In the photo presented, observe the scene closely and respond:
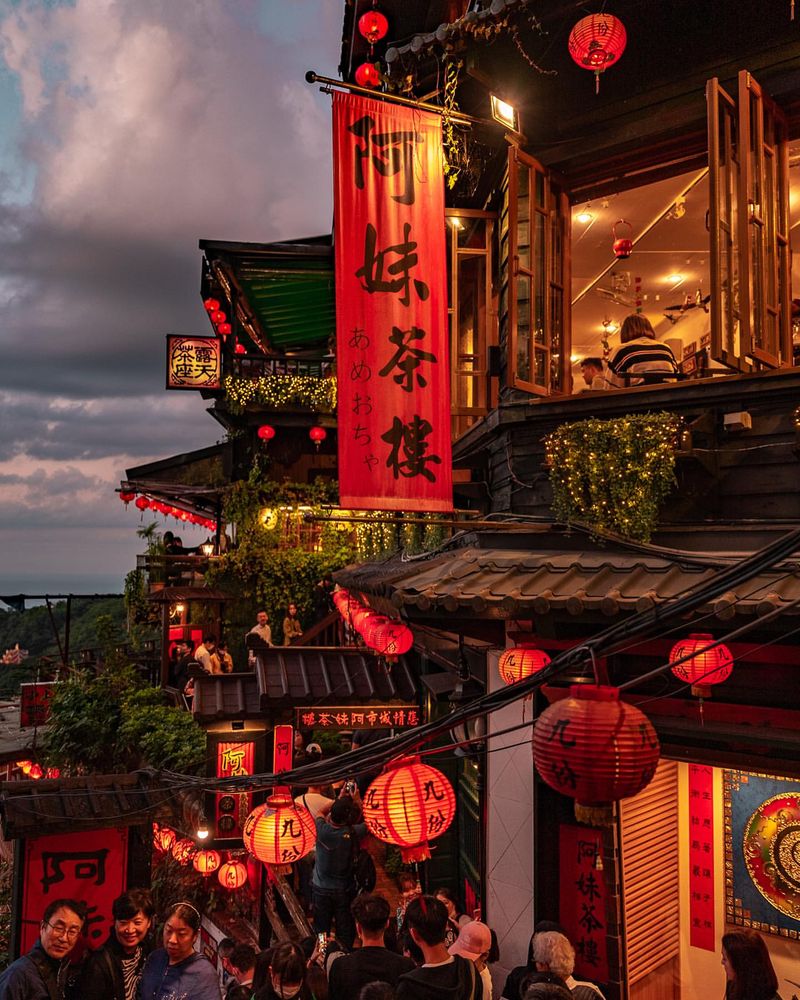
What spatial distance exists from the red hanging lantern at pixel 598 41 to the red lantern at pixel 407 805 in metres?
7.43

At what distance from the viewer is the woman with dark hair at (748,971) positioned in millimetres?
5469

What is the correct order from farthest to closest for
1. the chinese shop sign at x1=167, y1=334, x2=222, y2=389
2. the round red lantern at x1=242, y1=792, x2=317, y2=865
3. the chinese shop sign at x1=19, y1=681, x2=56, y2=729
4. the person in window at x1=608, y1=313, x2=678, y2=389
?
the chinese shop sign at x1=167, y1=334, x2=222, y2=389 → the chinese shop sign at x1=19, y1=681, x2=56, y2=729 → the person in window at x1=608, y1=313, x2=678, y2=389 → the round red lantern at x1=242, y1=792, x2=317, y2=865

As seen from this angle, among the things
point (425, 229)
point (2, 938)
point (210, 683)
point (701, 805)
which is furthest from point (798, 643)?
point (2, 938)

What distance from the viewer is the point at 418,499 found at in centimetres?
769

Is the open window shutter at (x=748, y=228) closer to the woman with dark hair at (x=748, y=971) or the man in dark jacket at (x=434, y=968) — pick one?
the woman with dark hair at (x=748, y=971)

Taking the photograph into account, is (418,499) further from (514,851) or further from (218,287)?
(218,287)

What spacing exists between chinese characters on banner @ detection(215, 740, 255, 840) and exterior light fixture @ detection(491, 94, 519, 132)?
34.4 feet

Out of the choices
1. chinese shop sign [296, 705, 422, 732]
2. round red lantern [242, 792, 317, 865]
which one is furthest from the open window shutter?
chinese shop sign [296, 705, 422, 732]

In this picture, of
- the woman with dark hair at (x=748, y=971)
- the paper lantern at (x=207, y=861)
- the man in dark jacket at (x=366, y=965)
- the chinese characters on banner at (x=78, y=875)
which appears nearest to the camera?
the woman with dark hair at (x=748, y=971)

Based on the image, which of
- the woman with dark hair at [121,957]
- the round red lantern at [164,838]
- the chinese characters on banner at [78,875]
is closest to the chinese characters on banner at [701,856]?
the woman with dark hair at [121,957]

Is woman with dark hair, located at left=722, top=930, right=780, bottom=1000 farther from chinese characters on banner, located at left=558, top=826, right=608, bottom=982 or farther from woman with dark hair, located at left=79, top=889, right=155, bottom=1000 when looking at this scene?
woman with dark hair, located at left=79, top=889, right=155, bottom=1000

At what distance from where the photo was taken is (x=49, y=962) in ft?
19.7

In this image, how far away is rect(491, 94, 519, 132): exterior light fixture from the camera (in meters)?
8.91

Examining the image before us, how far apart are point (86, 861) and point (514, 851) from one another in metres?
4.76
